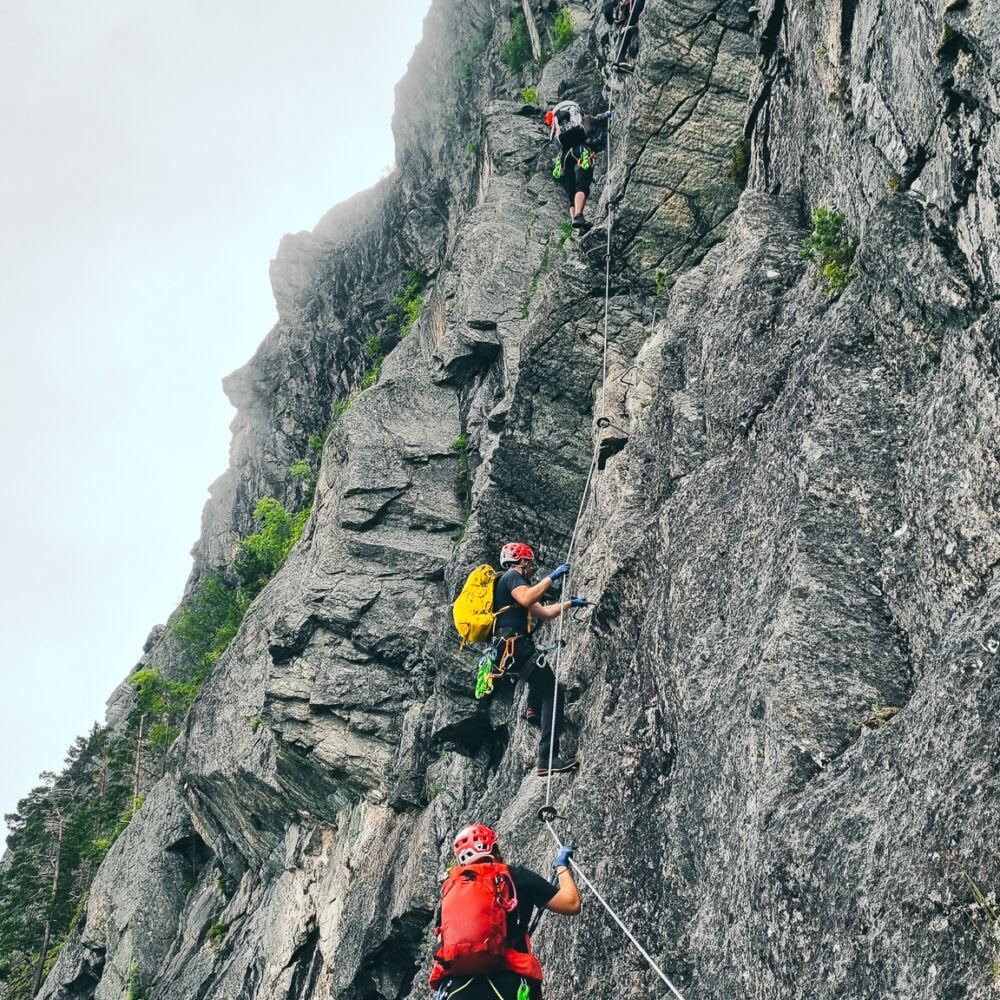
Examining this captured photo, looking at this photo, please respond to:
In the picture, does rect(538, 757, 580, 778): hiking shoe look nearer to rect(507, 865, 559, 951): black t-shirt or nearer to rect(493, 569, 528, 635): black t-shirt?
rect(493, 569, 528, 635): black t-shirt

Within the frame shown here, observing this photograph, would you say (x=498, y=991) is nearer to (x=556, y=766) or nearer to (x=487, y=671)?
(x=556, y=766)

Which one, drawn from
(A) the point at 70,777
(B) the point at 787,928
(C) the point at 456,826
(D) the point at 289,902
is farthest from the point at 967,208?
(A) the point at 70,777

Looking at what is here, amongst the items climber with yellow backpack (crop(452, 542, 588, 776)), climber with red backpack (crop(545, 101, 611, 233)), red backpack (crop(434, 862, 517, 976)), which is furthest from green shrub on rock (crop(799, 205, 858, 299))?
climber with red backpack (crop(545, 101, 611, 233))

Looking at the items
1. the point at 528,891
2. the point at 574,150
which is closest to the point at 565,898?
the point at 528,891

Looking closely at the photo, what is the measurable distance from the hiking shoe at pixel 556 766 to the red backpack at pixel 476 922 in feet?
9.75

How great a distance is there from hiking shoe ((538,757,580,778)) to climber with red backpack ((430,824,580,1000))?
269 centimetres

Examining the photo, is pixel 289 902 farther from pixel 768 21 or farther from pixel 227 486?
pixel 227 486

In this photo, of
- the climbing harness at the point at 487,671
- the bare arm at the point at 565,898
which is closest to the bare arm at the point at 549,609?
the climbing harness at the point at 487,671

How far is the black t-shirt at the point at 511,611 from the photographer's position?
13.2m

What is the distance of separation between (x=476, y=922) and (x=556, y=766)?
364 centimetres

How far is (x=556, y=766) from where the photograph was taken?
11.6 m

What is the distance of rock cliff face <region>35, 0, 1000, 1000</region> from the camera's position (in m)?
6.64

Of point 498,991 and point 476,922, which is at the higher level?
point 476,922

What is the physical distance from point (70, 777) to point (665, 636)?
4355cm
